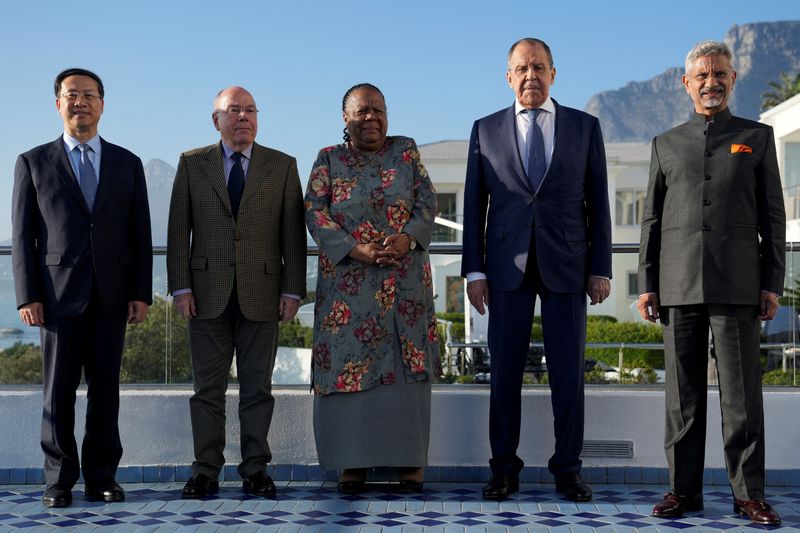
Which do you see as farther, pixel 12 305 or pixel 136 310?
pixel 12 305

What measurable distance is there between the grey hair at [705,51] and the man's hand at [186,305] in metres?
2.32

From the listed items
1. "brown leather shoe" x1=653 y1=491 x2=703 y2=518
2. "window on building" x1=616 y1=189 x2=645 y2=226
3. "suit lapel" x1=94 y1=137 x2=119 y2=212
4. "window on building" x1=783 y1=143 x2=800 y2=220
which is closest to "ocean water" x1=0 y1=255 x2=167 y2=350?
"suit lapel" x1=94 y1=137 x2=119 y2=212

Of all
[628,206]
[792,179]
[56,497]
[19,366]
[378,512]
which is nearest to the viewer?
[378,512]

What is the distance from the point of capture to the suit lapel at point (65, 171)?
14.2ft

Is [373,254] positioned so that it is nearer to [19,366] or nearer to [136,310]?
[136,310]

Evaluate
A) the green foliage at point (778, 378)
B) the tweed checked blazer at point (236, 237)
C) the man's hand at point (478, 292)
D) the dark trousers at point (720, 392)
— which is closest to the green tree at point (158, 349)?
the tweed checked blazer at point (236, 237)

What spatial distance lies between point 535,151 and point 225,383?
1.75m

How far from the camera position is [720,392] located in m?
4.07

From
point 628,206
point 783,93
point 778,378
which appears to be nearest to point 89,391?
point 778,378

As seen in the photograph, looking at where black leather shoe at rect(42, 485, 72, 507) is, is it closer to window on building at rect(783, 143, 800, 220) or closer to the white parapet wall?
the white parapet wall

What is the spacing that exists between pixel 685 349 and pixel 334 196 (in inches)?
65.0

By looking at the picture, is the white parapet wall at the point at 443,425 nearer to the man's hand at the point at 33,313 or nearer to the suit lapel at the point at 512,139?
the man's hand at the point at 33,313

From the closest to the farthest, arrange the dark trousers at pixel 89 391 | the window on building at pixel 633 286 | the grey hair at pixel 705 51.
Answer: the grey hair at pixel 705 51 < the window on building at pixel 633 286 < the dark trousers at pixel 89 391

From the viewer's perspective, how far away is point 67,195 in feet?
14.2
